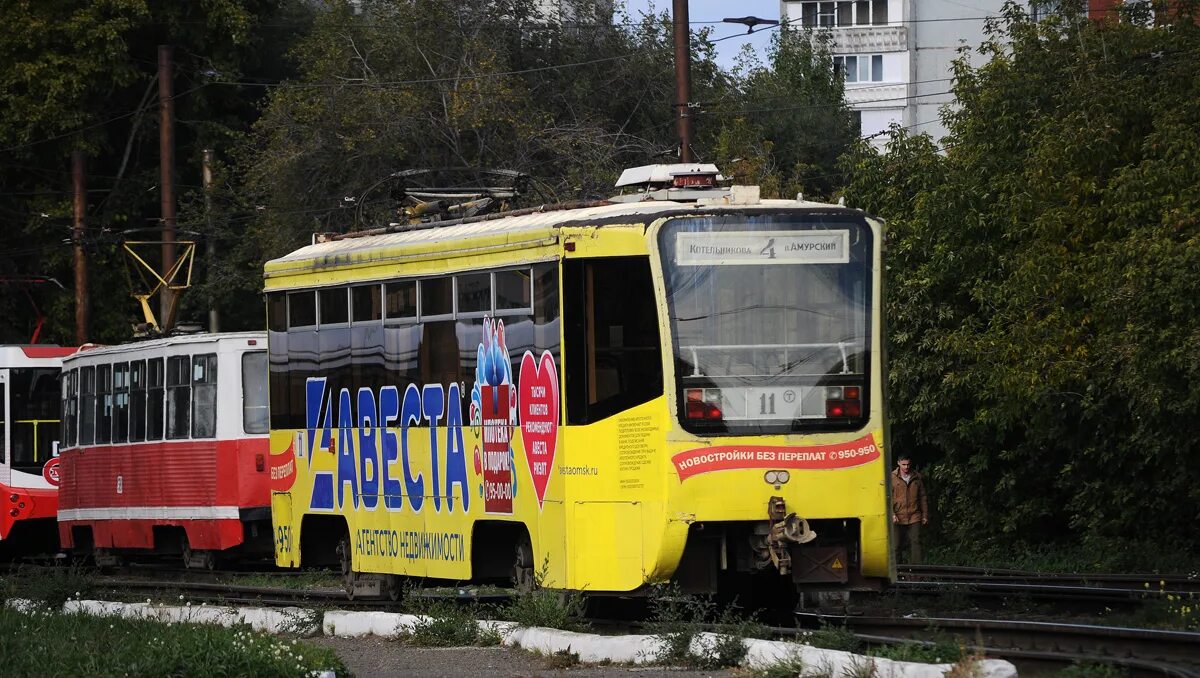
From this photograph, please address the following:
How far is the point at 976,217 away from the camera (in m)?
24.7

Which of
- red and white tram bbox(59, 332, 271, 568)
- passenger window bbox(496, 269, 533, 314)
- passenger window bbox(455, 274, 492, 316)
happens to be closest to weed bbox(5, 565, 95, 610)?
red and white tram bbox(59, 332, 271, 568)

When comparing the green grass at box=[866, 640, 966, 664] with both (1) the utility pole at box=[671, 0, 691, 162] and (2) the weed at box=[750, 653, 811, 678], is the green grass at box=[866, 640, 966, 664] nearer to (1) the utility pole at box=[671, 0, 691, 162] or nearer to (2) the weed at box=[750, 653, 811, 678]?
(2) the weed at box=[750, 653, 811, 678]

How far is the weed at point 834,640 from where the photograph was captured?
11055 mm

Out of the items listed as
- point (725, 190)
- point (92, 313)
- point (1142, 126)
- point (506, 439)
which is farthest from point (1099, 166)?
point (92, 313)

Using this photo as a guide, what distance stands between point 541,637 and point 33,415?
16766mm

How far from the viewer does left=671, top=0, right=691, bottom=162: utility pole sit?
82.6 ft

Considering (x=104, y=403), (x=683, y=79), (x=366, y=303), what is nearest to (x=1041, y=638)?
(x=366, y=303)

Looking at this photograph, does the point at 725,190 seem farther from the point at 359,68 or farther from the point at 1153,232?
the point at 359,68

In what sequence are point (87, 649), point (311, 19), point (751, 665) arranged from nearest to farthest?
point (751, 665), point (87, 649), point (311, 19)

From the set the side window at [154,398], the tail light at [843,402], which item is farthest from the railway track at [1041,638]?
the side window at [154,398]

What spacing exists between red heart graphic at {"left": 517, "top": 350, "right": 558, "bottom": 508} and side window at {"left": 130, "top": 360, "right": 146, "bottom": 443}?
11.2 metres

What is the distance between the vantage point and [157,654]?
37.0ft

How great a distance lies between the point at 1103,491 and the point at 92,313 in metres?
25.8

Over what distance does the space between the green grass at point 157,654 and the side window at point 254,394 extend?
8.33m
